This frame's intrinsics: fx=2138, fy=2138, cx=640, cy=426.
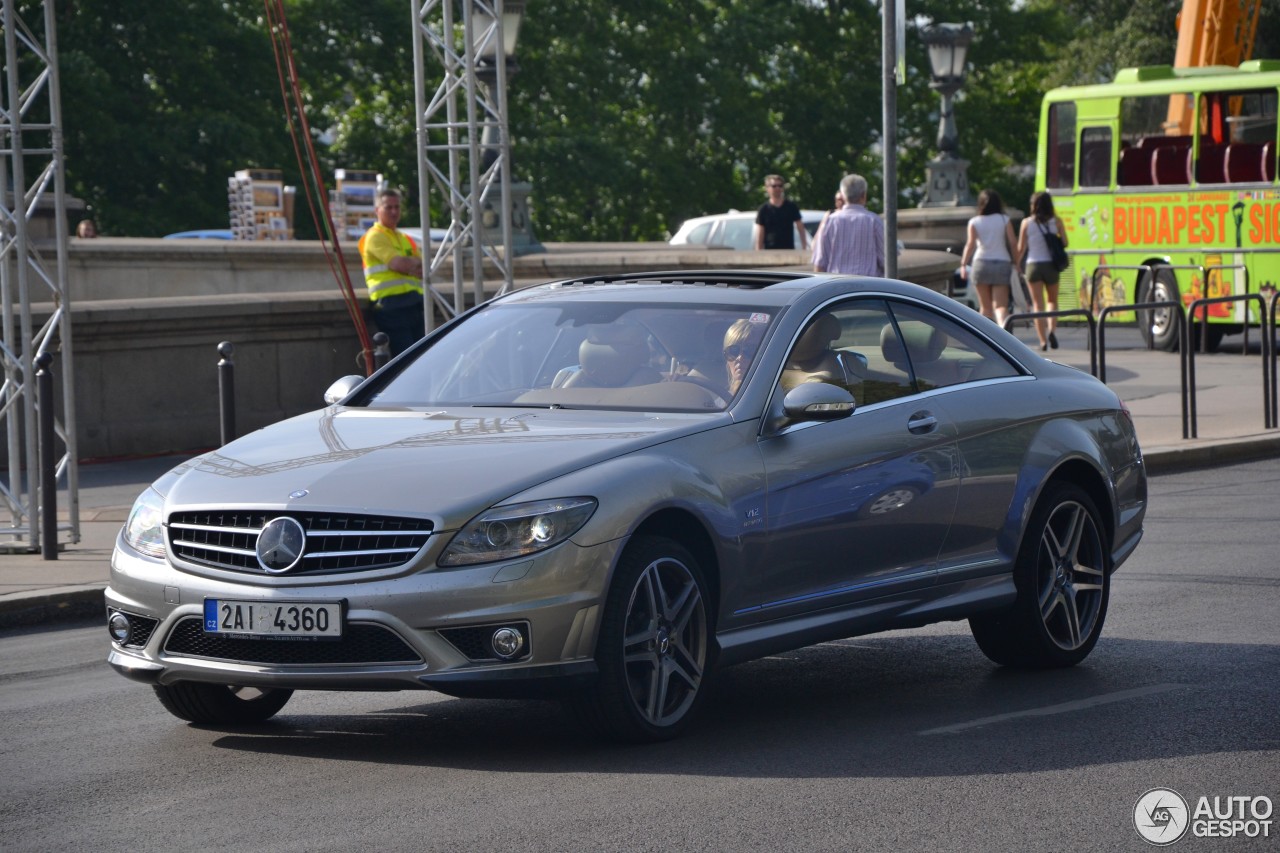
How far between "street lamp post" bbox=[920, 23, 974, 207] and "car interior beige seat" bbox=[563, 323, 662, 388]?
88.3 ft

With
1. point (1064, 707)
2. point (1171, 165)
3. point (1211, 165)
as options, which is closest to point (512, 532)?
point (1064, 707)

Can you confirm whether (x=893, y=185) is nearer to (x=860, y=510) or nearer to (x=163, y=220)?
(x=860, y=510)

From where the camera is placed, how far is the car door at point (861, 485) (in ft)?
23.1

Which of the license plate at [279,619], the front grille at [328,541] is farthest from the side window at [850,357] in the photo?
the license plate at [279,619]

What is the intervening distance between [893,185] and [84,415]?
6643 millimetres

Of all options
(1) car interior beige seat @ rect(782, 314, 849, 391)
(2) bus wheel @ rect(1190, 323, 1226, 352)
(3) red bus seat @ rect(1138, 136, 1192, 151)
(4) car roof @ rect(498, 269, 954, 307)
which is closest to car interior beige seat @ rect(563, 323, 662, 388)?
(4) car roof @ rect(498, 269, 954, 307)

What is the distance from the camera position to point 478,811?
5.85 meters

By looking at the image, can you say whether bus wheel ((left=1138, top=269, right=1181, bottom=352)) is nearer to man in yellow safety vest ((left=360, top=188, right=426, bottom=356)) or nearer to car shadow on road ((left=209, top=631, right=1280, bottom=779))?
man in yellow safety vest ((left=360, top=188, right=426, bottom=356))

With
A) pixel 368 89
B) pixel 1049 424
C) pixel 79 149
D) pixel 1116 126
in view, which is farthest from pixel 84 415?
pixel 368 89

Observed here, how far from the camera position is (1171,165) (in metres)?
29.5

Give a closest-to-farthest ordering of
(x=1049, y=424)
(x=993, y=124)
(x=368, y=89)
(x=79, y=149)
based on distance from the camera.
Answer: (x=1049, y=424)
(x=79, y=149)
(x=368, y=89)
(x=993, y=124)

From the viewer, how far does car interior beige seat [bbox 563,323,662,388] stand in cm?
738

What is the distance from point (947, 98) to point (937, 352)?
2716cm

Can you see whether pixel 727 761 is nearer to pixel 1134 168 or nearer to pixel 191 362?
pixel 191 362
